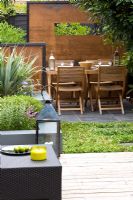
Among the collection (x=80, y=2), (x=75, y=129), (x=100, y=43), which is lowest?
(x=75, y=129)

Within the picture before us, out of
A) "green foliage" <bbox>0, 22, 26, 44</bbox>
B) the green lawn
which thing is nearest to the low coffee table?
the green lawn

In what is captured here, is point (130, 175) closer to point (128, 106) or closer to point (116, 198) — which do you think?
point (116, 198)

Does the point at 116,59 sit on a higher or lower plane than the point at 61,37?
lower

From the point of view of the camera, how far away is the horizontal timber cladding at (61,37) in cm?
1071

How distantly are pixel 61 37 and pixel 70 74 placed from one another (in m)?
1.80

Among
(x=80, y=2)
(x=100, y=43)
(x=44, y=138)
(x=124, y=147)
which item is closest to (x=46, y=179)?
(x=44, y=138)

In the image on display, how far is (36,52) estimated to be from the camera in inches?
343

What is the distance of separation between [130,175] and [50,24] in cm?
674

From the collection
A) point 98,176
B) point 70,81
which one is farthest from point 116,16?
point 98,176

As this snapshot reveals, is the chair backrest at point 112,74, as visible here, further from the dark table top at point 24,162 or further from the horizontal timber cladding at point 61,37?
the dark table top at point 24,162

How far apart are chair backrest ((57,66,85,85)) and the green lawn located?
1266mm

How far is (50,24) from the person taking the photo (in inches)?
436

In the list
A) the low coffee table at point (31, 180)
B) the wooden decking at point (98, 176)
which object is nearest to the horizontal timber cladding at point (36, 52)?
the wooden decking at point (98, 176)

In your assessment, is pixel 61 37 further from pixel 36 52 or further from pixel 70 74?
pixel 36 52
